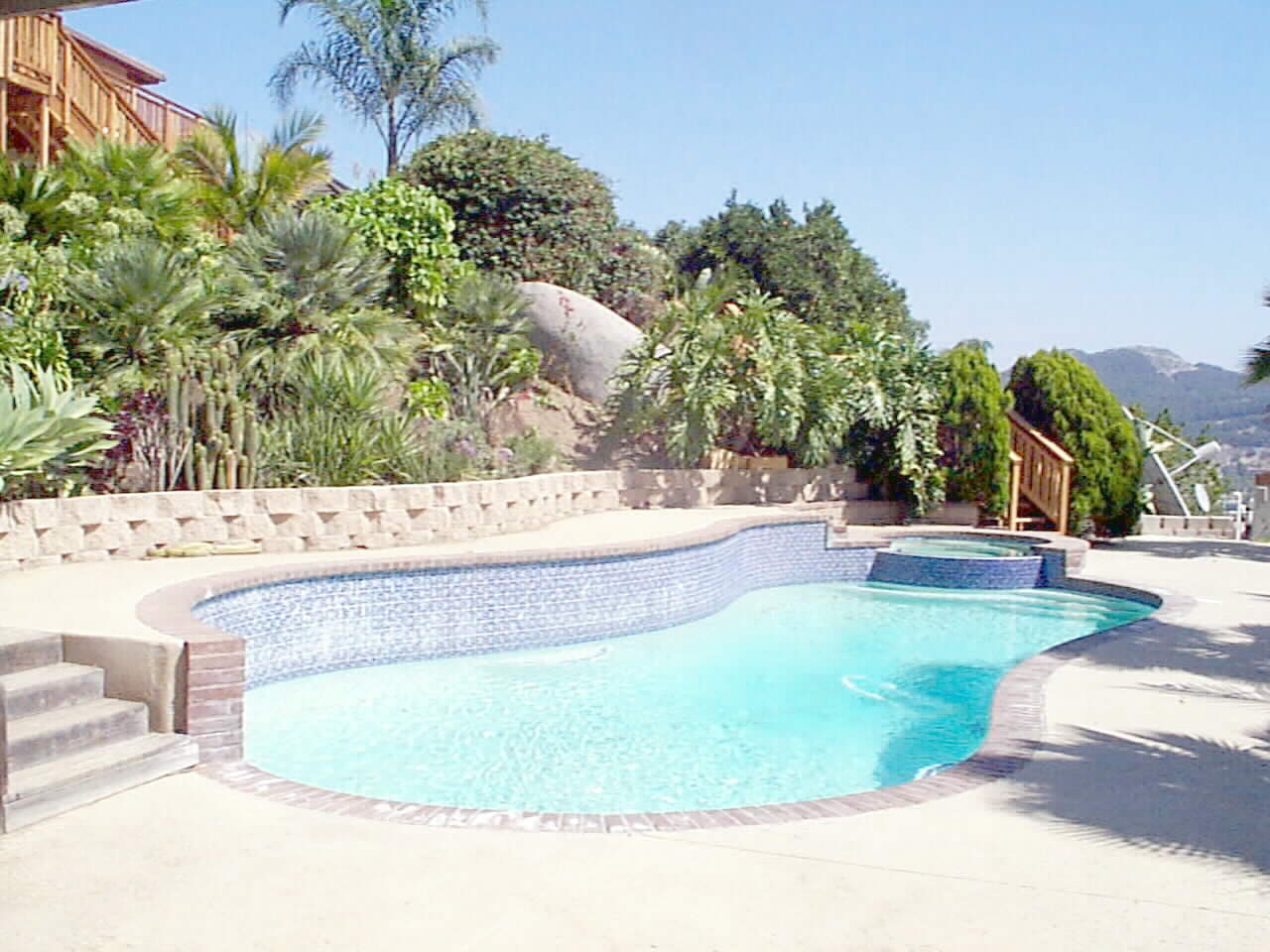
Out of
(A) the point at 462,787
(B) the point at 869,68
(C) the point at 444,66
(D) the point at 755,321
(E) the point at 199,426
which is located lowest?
(A) the point at 462,787

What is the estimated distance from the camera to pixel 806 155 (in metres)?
22.9

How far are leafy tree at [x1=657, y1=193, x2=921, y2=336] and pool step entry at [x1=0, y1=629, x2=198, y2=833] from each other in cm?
1866

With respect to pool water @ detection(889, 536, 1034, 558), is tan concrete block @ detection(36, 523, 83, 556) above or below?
above

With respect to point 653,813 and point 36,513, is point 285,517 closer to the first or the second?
point 36,513

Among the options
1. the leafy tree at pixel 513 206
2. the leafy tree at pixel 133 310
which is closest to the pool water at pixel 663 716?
the leafy tree at pixel 133 310

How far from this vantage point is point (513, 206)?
68.0 ft

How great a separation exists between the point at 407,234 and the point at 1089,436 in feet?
34.7

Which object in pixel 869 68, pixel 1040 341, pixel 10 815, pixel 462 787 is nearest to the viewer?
pixel 10 815

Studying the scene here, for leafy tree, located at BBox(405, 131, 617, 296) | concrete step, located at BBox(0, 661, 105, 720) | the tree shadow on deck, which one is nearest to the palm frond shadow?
the tree shadow on deck

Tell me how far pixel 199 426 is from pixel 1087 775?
8944 millimetres

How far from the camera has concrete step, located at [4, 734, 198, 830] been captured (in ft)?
15.7

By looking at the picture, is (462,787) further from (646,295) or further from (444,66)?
(444,66)

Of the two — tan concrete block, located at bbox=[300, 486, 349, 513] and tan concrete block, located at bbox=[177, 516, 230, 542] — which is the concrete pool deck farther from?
tan concrete block, located at bbox=[300, 486, 349, 513]

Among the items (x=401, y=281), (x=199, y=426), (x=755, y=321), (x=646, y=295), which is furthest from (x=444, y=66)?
(x=199, y=426)
